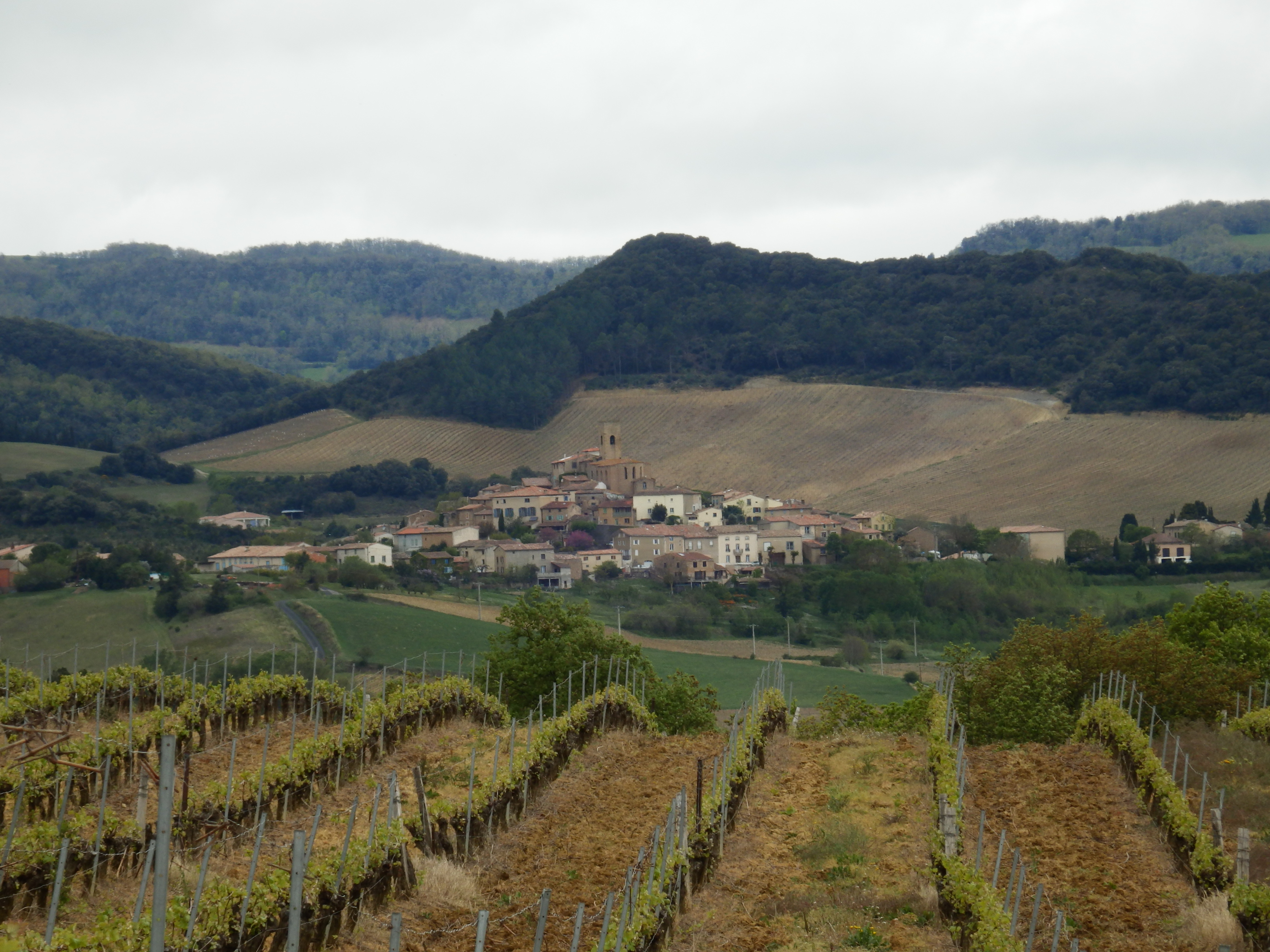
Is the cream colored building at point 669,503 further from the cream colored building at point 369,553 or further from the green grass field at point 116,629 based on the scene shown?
the green grass field at point 116,629

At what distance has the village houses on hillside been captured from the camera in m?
94.8

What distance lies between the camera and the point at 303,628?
217 ft

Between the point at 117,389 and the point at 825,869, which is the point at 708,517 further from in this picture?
the point at 117,389

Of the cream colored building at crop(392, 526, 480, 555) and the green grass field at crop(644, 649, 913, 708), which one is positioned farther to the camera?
the cream colored building at crop(392, 526, 480, 555)

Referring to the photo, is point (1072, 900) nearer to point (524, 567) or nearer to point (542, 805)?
point (542, 805)

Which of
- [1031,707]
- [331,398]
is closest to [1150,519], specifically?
[1031,707]

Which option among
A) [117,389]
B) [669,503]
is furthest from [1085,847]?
[117,389]

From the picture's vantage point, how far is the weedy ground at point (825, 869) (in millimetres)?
12883

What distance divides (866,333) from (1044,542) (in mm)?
73533

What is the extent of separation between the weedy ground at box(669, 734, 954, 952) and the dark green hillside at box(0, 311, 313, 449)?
139983 mm

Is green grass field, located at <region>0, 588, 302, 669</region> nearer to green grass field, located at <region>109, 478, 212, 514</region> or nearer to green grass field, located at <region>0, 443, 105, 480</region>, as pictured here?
green grass field, located at <region>109, 478, 212, 514</region>

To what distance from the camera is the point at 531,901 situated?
13.5 m

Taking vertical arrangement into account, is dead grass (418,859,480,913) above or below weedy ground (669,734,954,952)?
above

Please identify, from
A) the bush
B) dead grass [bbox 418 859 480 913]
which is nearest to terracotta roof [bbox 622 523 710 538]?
the bush
